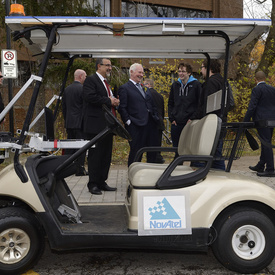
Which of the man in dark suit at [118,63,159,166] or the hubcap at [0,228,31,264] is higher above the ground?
the man in dark suit at [118,63,159,166]

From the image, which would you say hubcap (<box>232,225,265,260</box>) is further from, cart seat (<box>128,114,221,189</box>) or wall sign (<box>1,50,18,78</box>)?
wall sign (<box>1,50,18,78</box>)

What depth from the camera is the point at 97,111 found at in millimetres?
5422

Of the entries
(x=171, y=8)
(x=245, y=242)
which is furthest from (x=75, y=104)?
(x=171, y=8)

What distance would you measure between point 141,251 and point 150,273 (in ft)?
1.66

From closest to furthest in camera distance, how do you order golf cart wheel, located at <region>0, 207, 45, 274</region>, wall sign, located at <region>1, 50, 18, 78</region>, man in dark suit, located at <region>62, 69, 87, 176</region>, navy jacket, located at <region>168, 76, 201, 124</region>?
1. golf cart wheel, located at <region>0, 207, 45, 274</region>
2. navy jacket, located at <region>168, 76, 201, 124</region>
3. man in dark suit, located at <region>62, 69, 87, 176</region>
4. wall sign, located at <region>1, 50, 18, 78</region>

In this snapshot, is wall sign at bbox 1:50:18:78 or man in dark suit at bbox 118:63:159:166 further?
wall sign at bbox 1:50:18:78

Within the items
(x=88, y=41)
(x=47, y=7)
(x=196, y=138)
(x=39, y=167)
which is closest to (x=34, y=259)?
(x=39, y=167)

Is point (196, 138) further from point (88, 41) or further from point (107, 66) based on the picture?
point (107, 66)

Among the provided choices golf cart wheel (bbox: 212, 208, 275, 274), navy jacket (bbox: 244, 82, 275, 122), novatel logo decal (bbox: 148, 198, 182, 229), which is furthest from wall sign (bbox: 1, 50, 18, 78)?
golf cart wheel (bbox: 212, 208, 275, 274)

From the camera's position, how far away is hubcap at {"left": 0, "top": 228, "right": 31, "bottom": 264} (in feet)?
9.61

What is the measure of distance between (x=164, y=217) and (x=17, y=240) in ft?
3.79

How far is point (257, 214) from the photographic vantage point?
307cm

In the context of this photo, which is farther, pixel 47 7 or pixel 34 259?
pixel 47 7

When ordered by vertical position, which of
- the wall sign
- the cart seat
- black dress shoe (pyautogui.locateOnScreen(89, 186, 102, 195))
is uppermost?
the wall sign
